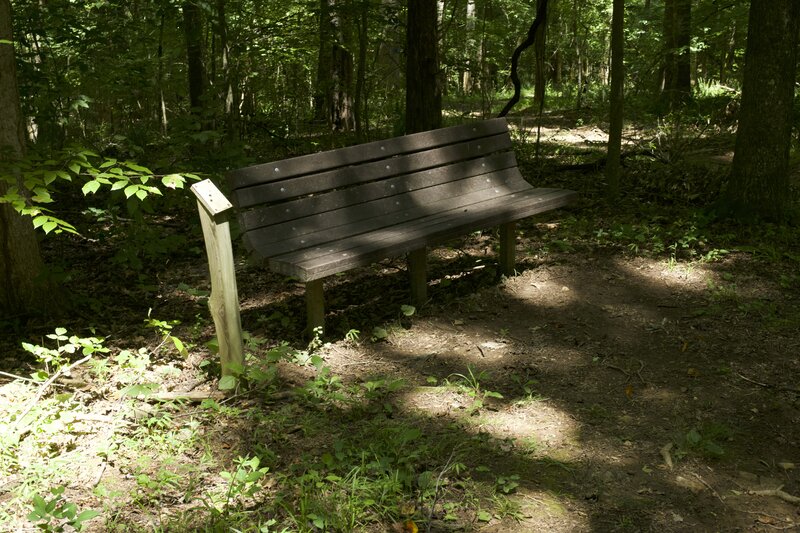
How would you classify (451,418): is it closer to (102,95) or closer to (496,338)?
(496,338)

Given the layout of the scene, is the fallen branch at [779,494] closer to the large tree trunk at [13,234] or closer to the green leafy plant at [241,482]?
the green leafy plant at [241,482]

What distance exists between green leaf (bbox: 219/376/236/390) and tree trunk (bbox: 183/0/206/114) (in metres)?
4.63

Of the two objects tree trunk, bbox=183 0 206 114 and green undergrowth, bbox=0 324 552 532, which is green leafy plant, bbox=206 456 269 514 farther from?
tree trunk, bbox=183 0 206 114

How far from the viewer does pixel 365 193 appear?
505cm

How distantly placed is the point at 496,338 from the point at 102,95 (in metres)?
7.57

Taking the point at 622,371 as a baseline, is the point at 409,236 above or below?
above

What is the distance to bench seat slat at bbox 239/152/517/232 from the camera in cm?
450

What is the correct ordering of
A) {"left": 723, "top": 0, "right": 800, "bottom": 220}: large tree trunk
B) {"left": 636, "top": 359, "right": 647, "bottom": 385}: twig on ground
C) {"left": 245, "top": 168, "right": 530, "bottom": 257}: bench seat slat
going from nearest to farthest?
{"left": 636, "top": 359, "right": 647, "bottom": 385}: twig on ground → {"left": 245, "top": 168, "right": 530, "bottom": 257}: bench seat slat → {"left": 723, "top": 0, "right": 800, "bottom": 220}: large tree trunk

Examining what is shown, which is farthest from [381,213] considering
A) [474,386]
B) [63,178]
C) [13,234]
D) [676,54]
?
[676,54]

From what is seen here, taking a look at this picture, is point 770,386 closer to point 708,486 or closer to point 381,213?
point 708,486

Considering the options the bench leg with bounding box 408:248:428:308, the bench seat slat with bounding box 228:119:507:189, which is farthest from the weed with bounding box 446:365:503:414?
the bench seat slat with bounding box 228:119:507:189

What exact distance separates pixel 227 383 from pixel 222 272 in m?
0.59

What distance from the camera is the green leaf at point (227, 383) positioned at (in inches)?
147

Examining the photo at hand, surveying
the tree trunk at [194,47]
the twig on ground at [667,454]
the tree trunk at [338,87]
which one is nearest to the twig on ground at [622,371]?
the twig on ground at [667,454]
